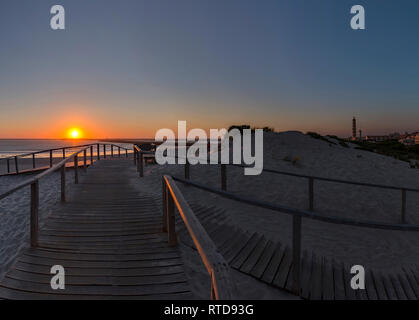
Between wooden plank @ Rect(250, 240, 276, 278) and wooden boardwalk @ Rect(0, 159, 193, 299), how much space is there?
3.72ft

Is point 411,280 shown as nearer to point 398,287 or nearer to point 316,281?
point 398,287

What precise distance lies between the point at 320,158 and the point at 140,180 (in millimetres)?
9589

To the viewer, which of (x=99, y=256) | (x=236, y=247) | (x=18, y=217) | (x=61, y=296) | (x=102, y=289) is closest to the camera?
(x=61, y=296)

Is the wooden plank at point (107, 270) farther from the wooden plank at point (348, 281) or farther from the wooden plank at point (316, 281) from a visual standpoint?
the wooden plank at point (348, 281)

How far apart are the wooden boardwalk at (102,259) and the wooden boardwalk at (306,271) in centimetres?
68

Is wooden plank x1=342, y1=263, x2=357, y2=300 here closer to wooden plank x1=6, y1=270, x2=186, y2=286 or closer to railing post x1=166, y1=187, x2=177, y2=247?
wooden plank x1=6, y1=270, x2=186, y2=286

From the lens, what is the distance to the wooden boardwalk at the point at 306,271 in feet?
11.3

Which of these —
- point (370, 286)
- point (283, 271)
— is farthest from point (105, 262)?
point (370, 286)

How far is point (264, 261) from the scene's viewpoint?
385 centimetres

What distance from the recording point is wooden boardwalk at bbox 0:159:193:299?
8.39 feet

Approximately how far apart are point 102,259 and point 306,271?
9.89ft

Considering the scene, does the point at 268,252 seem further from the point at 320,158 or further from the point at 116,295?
the point at 320,158

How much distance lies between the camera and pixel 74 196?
18.6 ft
